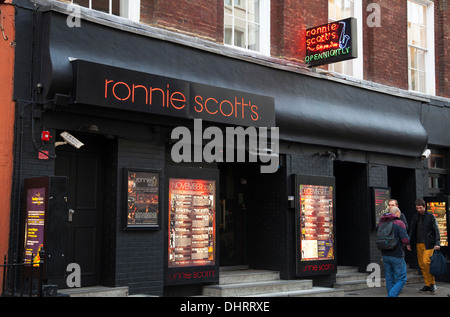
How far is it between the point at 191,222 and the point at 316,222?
323 cm

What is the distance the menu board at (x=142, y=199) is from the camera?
932cm

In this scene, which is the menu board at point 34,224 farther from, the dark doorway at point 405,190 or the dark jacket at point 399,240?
the dark doorway at point 405,190

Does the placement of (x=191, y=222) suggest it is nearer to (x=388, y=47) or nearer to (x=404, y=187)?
(x=404, y=187)

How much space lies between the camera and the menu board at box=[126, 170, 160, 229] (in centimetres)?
932

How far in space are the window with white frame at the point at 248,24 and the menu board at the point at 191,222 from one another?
332cm

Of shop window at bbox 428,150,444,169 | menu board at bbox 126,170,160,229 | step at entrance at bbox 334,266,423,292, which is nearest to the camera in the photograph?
menu board at bbox 126,170,160,229

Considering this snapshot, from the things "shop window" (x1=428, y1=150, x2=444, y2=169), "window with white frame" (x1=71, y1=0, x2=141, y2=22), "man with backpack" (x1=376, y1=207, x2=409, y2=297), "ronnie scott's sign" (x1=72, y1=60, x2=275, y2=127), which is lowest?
"man with backpack" (x1=376, y1=207, x2=409, y2=297)

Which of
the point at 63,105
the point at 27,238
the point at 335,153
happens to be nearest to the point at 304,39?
the point at 335,153

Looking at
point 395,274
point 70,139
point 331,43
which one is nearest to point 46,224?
point 70,139

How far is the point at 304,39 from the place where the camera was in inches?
513

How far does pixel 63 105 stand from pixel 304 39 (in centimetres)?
650

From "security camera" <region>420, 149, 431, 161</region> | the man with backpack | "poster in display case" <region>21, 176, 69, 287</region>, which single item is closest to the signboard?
"security camera" <region>420, 149, 431, 161</region>

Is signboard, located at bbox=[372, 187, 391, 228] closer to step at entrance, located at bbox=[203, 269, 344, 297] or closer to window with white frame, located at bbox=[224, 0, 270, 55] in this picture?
step at entrance, located at bbox=[203, 269, 344, 297]

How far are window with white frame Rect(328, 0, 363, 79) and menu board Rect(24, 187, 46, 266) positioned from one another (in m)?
8.19
